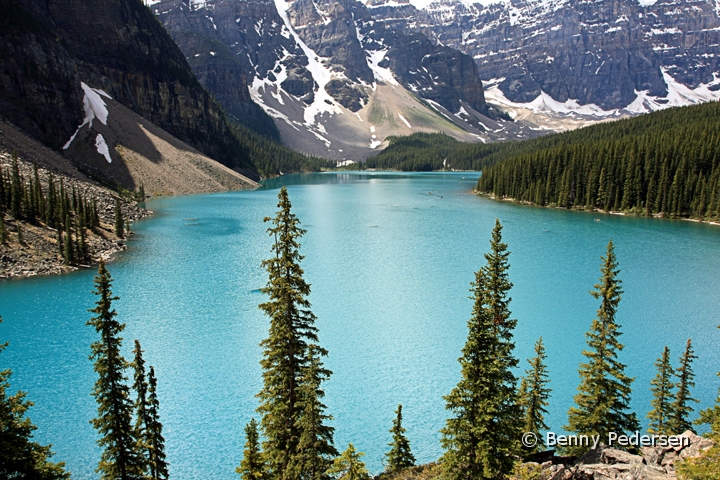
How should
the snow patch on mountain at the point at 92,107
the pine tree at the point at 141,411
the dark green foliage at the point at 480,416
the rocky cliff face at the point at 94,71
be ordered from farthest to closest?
the snow patch on mountain at the point at 92,107 < the rocky cliff face at the point at 94,71 < the pine tree at the point at 141,411 < the dark green foliage at the point at 480,416

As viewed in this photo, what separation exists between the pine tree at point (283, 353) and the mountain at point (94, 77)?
92524 millimetres

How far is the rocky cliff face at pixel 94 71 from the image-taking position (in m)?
91.6

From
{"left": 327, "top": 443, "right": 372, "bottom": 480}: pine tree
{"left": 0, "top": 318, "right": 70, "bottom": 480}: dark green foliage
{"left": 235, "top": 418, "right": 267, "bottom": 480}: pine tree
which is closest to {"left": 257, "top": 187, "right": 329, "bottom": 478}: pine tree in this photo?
{"left": 235, "top": 418, "right": 267, "bottom": 480}: pine tree

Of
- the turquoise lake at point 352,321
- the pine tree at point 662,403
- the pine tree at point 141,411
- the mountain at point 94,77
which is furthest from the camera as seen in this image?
the mountain at point 94,77

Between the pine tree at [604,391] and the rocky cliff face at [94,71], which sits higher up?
the rocky cliff face at [94,71]

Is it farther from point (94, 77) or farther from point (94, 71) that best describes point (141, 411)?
point (94, 71)

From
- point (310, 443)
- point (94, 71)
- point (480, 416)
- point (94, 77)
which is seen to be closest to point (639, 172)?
point (480, 416)

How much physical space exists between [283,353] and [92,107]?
370 feet

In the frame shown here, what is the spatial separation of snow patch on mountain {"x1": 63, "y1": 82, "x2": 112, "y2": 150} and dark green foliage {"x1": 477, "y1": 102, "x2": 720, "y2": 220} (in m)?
94.0

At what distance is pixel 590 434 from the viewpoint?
16.8m

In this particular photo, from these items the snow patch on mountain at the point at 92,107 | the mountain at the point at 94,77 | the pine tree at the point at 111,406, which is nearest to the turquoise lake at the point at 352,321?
the pine tree at the point at 111,406

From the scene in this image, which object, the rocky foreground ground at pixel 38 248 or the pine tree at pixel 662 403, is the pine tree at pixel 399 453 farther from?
the rocky foreground ground at pixel 38 248

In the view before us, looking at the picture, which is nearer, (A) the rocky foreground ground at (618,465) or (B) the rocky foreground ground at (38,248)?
(A) the rocky foreground ground at (618,465)

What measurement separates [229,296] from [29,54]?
86.5 meters
